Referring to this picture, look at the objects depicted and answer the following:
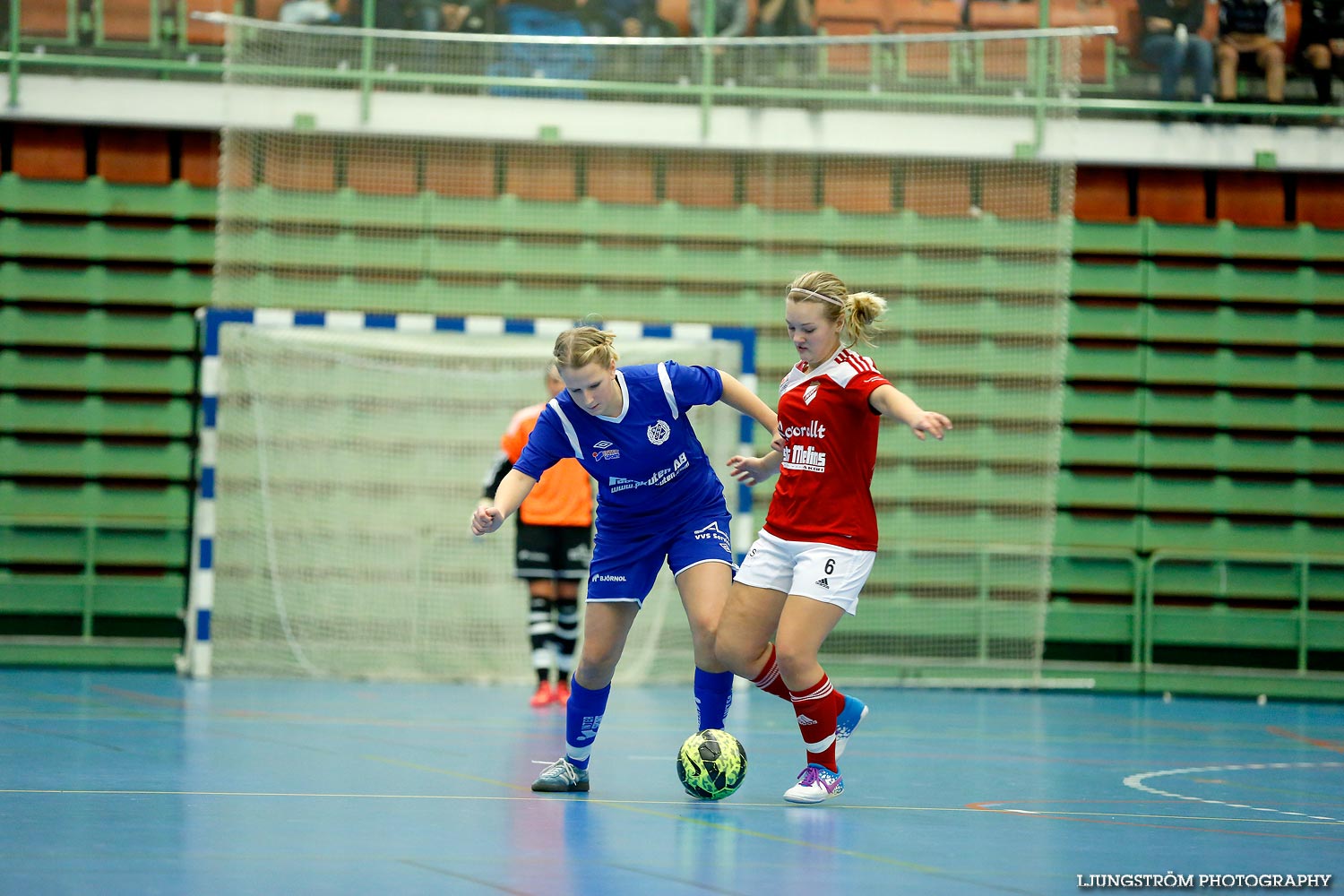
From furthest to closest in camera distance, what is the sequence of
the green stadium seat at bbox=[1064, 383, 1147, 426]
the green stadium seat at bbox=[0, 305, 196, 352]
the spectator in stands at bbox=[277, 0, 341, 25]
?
the green stadium seat at bbox=[1064, 383, 1147, 426]
the green stadium seat at bbox=[0, 305, 196, 352]
the spectator in stands at bbox=[277, 0, 341, 25]

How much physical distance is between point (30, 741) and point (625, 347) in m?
5.50

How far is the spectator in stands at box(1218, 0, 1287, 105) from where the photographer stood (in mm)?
12289

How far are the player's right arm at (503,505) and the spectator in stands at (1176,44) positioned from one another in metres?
8.69

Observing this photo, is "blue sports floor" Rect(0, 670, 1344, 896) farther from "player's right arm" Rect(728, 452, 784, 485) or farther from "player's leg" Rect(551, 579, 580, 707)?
"player's right arm" Rect(728, 452, 784, 485)

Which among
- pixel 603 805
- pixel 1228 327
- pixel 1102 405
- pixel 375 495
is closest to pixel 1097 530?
pixel 1102 405

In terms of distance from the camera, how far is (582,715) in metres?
5.44

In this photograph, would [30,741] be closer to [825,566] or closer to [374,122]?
[825,566]

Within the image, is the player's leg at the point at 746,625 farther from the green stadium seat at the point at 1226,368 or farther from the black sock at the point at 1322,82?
the black sock at the point at 1322,82

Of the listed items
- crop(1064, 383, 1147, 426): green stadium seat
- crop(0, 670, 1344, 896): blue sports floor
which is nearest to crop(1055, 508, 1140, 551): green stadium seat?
crop(1064, 383, 1147, 426): green stadium seat

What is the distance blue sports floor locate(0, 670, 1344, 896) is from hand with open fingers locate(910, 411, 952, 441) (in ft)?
4.03

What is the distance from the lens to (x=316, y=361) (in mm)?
11008

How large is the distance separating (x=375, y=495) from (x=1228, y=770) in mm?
6411

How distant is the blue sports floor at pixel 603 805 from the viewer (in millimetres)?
3865

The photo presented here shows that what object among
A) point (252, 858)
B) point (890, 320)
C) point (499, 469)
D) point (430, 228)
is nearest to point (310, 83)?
point (430, 228)
